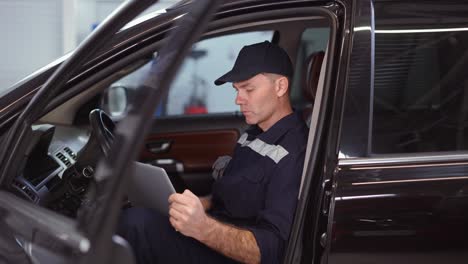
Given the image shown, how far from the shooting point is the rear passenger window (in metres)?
2.13

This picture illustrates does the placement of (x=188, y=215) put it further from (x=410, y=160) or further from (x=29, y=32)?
(x=29, y=32)

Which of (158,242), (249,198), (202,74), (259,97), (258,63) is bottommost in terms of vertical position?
(202,74)

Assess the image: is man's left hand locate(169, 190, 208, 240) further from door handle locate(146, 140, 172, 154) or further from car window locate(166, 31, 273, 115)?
car window locate(166, 31, 273, 115)

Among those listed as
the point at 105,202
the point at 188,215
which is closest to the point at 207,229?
the point at 188,215

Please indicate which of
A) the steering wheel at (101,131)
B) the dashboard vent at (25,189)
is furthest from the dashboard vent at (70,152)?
the dashboard vent at (25,189)

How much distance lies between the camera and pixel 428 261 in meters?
1.98

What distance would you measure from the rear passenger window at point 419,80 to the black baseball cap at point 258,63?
0.46 m

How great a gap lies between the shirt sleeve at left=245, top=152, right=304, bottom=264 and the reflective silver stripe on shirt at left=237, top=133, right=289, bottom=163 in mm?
36

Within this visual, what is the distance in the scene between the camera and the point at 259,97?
8.38 feet

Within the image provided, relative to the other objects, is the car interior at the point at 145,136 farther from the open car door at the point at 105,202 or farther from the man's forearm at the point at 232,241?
the man's forearm at the point at 232,241

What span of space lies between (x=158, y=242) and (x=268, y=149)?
466mm

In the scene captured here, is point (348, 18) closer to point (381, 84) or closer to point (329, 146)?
point (381, 84)

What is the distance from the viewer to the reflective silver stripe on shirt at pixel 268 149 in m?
2.40

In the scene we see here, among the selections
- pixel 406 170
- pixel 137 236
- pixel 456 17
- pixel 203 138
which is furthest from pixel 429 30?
pixel 203 138
